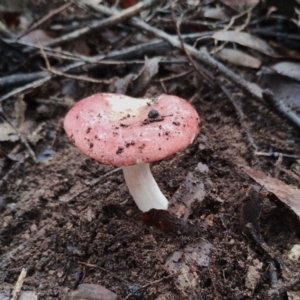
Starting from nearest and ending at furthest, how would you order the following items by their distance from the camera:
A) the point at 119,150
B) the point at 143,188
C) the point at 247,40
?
the point at 119,150
the point at 143,188
the point at 247,40

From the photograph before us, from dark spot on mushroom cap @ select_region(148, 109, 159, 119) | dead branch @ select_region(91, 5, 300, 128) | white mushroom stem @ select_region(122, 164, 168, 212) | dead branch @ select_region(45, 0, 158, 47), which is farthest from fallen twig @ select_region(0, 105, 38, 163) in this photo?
dead branch @ select_region(91, 5, 300, 128)

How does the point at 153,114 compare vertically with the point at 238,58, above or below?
above

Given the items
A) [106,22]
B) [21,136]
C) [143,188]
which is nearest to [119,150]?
[143,188]

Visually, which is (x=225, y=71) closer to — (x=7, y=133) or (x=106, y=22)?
(x=106, y=22)

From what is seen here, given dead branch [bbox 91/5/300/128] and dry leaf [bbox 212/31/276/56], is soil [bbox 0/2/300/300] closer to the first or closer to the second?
dead branch [bbox 91/5/300/128]

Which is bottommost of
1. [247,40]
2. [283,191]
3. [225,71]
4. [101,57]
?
[101,57]

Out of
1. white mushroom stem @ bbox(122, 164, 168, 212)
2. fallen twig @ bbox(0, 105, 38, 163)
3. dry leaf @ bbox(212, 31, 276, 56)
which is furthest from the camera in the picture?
dry leaf @ bbox(212, 31, 276, 56)

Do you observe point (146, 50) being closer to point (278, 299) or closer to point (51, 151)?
point (51, 151)
